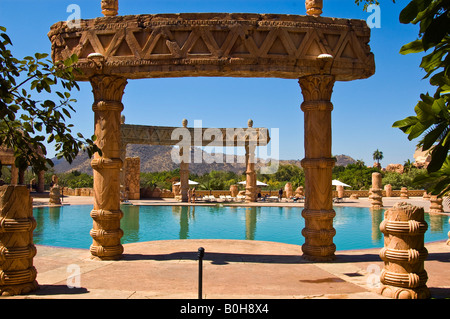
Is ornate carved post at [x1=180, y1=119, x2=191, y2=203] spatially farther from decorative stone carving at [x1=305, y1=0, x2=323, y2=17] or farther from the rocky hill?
the rocky hill

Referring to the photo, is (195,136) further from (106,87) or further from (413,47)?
(413,47)

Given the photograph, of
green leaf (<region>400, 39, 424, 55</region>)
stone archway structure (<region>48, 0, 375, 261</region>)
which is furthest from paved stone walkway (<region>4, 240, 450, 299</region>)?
green leaf (<region>400, 39, 424, 55</region>)

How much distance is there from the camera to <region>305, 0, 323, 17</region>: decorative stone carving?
848cm

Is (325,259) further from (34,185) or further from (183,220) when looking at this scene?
(34,185)

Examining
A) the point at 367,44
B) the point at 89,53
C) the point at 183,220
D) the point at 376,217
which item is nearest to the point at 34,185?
the point at 183,220

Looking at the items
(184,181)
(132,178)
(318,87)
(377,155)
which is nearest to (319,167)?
(318,87)

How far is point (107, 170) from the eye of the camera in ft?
27.6

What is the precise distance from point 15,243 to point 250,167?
81.2 feet

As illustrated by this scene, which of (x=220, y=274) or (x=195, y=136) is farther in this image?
(x=195, y=136)

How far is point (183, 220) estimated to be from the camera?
18797mm

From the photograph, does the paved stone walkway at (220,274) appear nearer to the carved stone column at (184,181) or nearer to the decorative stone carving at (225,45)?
the decorative stone carving at (225,45)

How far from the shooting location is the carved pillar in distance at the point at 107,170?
8.27 metres
